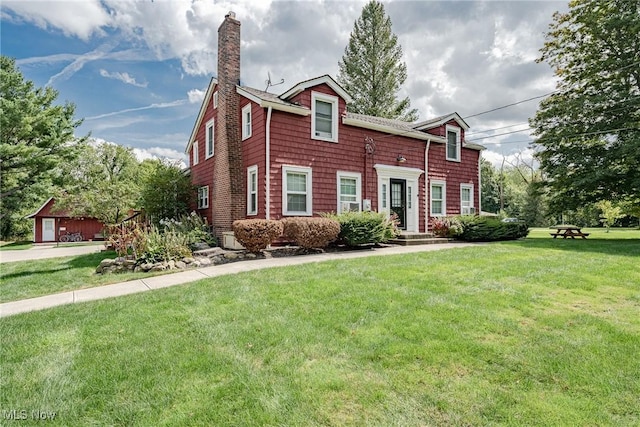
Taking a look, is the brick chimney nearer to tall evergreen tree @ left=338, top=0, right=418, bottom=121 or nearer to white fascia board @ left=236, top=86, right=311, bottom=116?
white fascia board @ left=236, top=86, right=311, bottom=116

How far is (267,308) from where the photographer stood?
4.34 meters

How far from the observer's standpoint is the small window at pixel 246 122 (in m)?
11.5

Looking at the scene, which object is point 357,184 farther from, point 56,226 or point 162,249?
point 56,226

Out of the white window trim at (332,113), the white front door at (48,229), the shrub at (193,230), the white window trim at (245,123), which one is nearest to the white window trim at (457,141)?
the white window trim at (332,113)

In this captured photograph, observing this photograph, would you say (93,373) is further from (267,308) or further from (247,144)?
(247,144)

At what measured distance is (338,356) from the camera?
3.06 meters

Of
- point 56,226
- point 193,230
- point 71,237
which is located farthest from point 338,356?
point 56,226

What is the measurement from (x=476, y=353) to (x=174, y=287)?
16.0ft

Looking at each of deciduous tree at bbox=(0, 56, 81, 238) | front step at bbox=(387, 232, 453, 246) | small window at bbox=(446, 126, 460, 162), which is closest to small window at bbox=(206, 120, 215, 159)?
front step at bbox=(387, 232, 453, 246)

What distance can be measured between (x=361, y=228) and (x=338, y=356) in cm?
706

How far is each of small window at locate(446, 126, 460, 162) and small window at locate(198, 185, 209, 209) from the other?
1125 centimetres

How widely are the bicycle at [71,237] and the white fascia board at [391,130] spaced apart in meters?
28.1

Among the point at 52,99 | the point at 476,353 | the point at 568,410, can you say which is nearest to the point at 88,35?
A: the point at 476,353

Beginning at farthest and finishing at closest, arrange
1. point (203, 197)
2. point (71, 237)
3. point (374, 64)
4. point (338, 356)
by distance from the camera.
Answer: point (71, 237) → point (374, 64) → point (203, 197) → point (338, 356)
